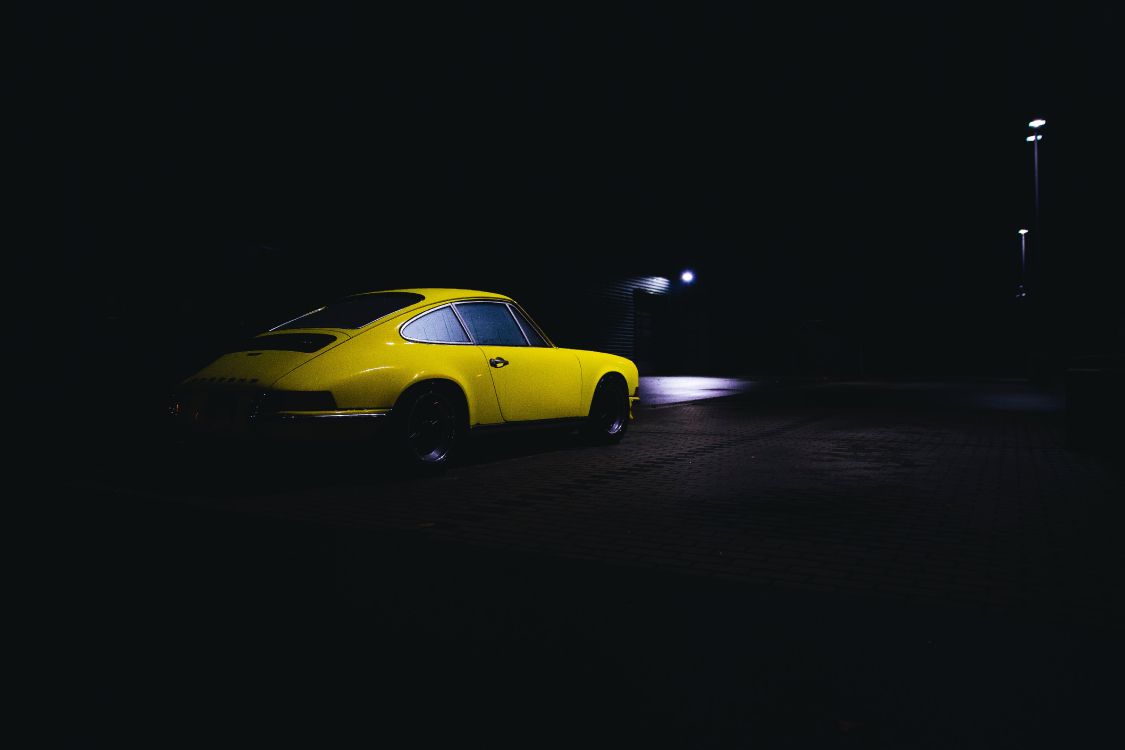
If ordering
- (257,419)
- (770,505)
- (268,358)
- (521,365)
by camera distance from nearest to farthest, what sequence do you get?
(770,505), (257,419), (268,358), (521,365)

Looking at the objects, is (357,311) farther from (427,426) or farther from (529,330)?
(529,330)

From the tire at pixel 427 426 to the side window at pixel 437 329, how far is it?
0.53 meters

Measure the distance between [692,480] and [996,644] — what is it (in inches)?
166

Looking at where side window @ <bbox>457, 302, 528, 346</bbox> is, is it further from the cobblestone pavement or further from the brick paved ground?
the brick paved ground

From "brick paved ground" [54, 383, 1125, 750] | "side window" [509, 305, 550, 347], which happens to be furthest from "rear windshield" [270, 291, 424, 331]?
"brick paved ground" [54, 383, 1125, 750]

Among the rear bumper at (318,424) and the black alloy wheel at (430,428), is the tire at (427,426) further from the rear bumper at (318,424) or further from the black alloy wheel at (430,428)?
the rear bumper at (318,424)

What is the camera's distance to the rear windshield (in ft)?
25.6

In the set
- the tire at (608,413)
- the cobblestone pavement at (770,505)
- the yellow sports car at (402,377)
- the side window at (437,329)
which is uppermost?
the side window at (437,329)

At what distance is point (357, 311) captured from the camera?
8.09 metres

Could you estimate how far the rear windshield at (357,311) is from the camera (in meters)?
7.81

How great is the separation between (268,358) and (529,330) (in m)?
3.00

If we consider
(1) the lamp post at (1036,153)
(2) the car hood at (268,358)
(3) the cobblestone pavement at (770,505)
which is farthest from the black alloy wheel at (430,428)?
(1) the lamp post at (1036,153)

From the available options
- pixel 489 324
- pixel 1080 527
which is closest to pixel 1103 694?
pixel 1080 527

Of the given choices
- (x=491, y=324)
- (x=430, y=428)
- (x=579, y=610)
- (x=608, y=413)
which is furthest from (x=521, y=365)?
(x=579, y=610)
